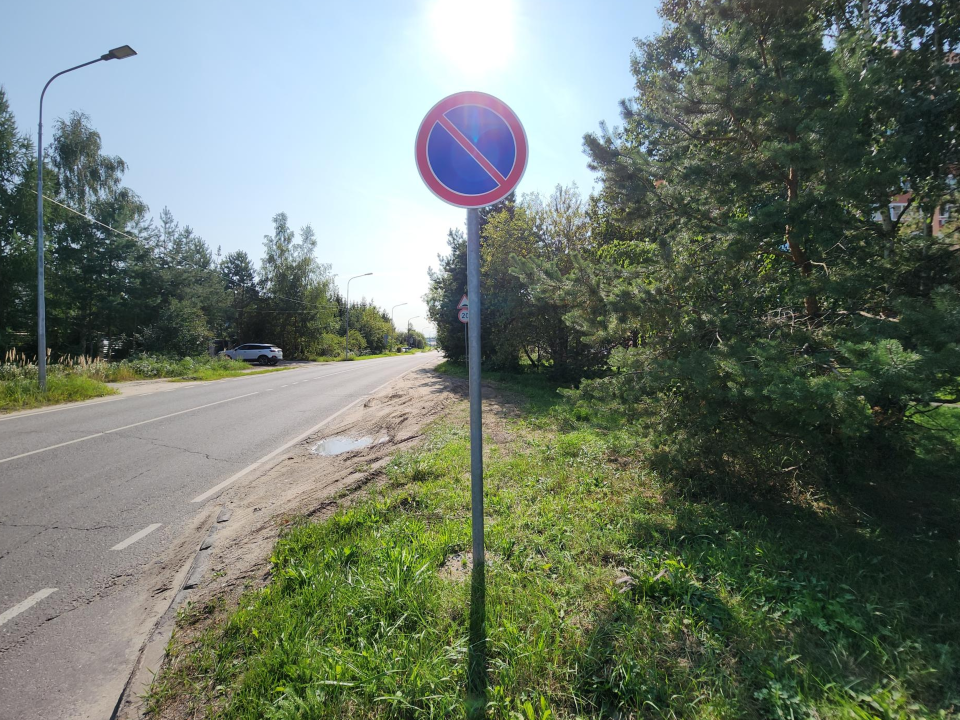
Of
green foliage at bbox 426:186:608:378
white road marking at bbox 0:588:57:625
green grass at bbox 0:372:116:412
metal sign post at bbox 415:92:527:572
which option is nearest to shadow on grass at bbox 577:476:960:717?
metal sign post at bbox 415:92:527:572

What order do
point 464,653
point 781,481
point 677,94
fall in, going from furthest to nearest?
point 677,94
point 781,481
point 464,653

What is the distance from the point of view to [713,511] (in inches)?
140

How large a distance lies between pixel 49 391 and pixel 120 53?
9288 millimetres

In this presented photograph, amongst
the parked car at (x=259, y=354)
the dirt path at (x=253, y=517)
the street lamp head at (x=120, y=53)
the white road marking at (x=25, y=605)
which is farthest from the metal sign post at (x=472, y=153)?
the parked car at (x=259, y=354)

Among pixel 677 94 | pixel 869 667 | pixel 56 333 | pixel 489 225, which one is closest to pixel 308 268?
pixel 56 333

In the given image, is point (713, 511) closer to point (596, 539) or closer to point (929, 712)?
point (596, 539)

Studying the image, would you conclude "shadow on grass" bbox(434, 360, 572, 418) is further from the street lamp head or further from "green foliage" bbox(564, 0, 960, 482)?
the street lamp head

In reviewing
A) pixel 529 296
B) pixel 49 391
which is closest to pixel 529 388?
pixel 529 296

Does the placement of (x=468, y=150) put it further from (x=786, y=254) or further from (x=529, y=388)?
(x=529, y=388)

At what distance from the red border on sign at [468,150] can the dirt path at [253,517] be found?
2.88m

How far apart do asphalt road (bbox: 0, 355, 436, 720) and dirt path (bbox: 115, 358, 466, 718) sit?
0.16m

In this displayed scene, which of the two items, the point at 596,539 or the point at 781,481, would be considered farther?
the point at 781,481

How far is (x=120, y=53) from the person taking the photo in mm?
11023

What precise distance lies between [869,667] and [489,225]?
1528 centimetres
